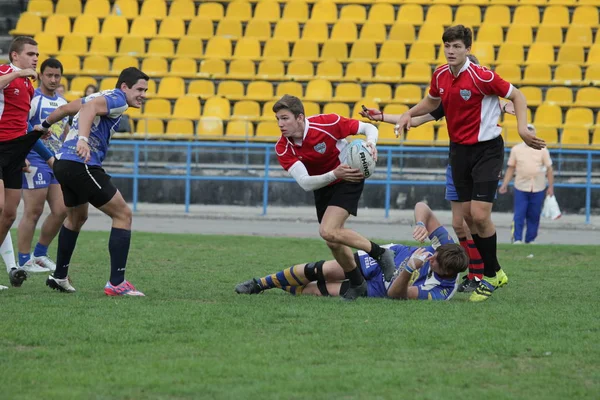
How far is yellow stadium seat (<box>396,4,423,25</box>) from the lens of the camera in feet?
78.2

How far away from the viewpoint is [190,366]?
18.1 ft

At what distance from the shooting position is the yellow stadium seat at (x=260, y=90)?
2217 centimetres

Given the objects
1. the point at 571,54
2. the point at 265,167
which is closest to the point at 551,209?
the point at 265,167

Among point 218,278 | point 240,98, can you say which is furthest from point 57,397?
point 240,98

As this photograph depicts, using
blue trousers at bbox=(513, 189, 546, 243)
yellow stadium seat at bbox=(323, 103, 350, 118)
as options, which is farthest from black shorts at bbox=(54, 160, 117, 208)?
yellow stadium seat at bbox=(323, 103, 350, 118)

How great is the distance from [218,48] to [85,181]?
624 inches

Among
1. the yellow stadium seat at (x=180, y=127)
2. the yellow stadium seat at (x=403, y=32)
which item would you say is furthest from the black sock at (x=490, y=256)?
the yellow stadium seat at (x=403, y=32)

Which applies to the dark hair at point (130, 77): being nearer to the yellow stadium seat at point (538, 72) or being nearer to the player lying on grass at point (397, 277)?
the player lying on grass at point (397, 277)

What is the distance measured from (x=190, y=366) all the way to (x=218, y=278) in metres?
4.31

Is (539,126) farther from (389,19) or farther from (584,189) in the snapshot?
(389,19)

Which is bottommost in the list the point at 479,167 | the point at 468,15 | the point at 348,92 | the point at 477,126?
the point at 479,167

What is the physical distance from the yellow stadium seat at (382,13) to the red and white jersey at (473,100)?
1588cm

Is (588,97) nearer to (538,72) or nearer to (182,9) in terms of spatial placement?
(538,72)

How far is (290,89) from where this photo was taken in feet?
72.6
